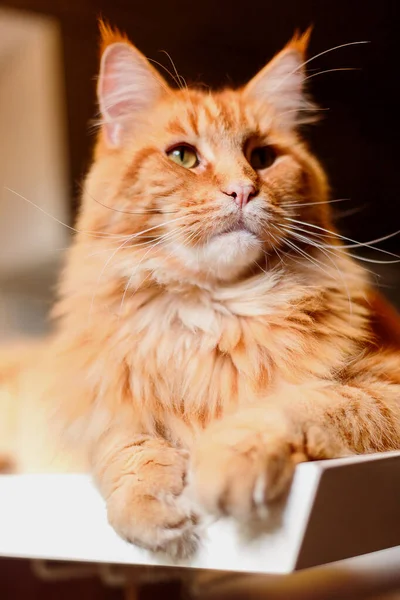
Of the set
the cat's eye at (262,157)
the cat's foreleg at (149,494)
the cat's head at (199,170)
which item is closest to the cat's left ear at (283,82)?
the cat's head at (199,170)

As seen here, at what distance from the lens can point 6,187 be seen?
150cm

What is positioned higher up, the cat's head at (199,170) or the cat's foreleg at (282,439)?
the cat's head at (199,170)

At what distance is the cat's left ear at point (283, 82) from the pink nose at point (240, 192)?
332mm

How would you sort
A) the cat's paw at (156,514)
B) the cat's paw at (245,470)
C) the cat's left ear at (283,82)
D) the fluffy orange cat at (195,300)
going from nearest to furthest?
the cat's paw at (245,470) < the cat's paw at (156,514) < the fluffy orange cat at (195,300) < the cat's left ear at (283,82)

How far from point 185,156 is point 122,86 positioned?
0.63ft

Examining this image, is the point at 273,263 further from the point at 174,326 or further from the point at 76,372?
the point at 76,372

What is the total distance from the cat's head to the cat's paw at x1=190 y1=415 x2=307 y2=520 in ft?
1.23

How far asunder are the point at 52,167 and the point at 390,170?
2.94ft

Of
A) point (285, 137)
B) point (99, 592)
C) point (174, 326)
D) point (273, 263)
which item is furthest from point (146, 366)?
point (99, 592)

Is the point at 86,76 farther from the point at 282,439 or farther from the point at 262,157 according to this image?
the point at 282,439

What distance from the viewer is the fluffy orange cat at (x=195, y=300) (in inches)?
38.5

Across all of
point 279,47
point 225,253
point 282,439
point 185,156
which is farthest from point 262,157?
point 282,439

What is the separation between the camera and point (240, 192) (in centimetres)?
101

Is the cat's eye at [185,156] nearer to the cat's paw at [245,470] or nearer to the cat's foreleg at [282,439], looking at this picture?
the cat's foreleg at [282,439]
